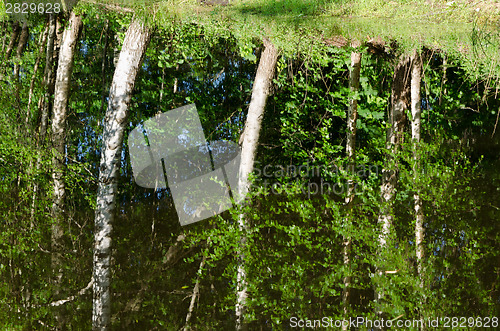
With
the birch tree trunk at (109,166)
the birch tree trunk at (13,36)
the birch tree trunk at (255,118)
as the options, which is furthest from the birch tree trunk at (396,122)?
the birch tree trunk at (13,36)

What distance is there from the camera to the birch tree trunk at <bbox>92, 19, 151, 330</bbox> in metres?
5.48

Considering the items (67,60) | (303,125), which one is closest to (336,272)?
(303,125)

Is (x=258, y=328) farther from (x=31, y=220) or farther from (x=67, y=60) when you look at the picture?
(x=67, y=60)

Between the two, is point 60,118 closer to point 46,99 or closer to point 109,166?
point 46,99

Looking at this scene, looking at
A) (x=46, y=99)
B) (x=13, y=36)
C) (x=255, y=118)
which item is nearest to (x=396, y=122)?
(x=255, y=118)

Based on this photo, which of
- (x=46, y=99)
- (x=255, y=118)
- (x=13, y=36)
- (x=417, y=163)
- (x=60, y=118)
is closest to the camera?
(x=417, y=163)

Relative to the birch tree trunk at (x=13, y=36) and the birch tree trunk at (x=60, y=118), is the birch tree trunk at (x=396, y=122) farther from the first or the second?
the birch tree trunk at (x=13, y=36)

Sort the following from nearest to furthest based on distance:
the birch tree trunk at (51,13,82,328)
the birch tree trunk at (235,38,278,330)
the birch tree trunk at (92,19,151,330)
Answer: the birch tree trunk at (92,19,151,330), the birch tree trunk at (235,38,278,330), the birch tree trunk at (51,13,82,328)

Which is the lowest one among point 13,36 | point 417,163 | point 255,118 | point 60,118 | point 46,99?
point 417,163

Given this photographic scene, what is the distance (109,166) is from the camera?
5.50 meters

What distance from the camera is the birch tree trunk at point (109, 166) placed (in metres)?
5.48

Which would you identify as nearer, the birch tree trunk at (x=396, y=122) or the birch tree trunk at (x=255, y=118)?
the birch tree trunk at (x=255, y=118)

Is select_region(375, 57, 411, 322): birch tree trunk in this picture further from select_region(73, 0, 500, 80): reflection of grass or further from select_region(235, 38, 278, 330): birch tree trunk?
Result: select_region(235, 38, 278, 330): birch tree trunk

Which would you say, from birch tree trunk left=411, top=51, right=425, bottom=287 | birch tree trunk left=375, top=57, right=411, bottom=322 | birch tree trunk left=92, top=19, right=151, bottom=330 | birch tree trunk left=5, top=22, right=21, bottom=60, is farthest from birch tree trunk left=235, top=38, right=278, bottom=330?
birch tree trunk left=5, top=22, right=21, bottom=60
